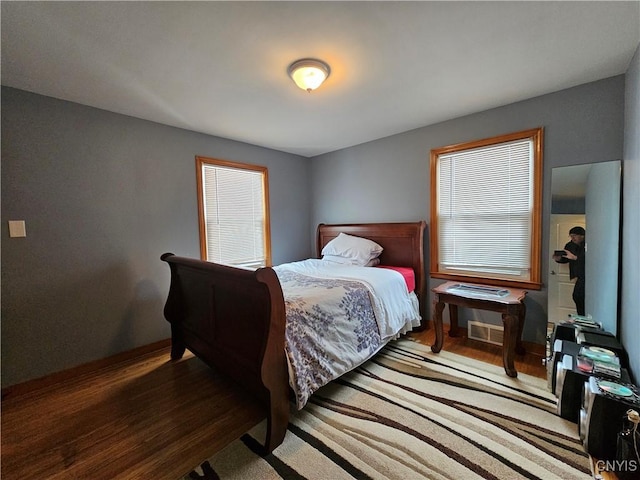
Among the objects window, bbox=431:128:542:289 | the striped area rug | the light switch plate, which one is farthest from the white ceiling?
the striped area rug

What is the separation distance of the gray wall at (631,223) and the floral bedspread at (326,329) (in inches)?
60.7

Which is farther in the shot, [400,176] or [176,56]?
[400,176]

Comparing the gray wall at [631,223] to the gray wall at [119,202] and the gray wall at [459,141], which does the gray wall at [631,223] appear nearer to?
the gray wall at [119,202]

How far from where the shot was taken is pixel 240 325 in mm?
1758

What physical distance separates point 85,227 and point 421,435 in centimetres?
310

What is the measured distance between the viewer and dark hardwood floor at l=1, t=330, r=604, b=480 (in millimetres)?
1462

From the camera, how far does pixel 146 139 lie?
9.04ft

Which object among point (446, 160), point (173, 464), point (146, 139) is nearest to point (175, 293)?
point (173, 464)

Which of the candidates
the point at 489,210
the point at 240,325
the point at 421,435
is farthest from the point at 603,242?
the point at 240,325

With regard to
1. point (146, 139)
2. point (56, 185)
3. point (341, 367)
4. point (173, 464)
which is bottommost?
point (173, 464)

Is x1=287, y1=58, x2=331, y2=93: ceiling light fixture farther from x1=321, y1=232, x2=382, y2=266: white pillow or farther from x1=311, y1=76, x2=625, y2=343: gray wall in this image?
x1=321, y1=232, x2=382, y2=266: white pillow

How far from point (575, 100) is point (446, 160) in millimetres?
1095

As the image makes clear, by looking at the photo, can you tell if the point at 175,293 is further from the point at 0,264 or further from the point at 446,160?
the point at 446,160

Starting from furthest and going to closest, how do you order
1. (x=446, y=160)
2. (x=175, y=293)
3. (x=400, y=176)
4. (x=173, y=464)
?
(x=400, y=176) → (x=446, y=160) → (x=175, y=293) → (x=173, y=464)
